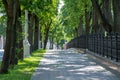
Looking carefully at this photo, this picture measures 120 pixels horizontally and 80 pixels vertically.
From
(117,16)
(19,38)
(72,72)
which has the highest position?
(117,16)

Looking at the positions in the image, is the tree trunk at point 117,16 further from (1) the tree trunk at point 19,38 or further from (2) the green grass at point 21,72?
(2) the green grass at point 21,72

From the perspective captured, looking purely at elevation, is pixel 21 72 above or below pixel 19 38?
below

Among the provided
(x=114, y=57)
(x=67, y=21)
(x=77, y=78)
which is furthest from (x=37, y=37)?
(x=77, y=78)

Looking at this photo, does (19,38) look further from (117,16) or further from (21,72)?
(117,16)

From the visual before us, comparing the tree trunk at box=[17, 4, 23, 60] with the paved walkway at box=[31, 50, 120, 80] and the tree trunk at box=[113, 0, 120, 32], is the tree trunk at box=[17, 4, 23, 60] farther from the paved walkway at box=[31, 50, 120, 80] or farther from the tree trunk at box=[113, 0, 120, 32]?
the tree trunk at box=[113, 0, 120, 32]

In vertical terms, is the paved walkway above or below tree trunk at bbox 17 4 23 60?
below

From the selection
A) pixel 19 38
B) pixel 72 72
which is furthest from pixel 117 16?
pixel 72 72

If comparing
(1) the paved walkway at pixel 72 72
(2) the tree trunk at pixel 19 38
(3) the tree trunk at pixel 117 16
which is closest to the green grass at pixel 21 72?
(1) the paved walkway at pixel 72 72

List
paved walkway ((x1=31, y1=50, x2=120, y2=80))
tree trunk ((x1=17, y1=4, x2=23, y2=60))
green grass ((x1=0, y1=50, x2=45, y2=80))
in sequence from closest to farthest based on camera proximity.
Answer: green grass ((x1=0, y1=50, x2=45, y2=80))
paved walkway ((x1=31, y1=50, x2=120, y2=80))
tree trunk ((x1=17, y1=4, x2=23, y2=60))

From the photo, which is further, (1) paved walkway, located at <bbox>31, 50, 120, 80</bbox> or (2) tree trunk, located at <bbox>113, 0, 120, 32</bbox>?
(2) tree trunk, located at <bbox>113, 0, 120, 32</bbox>

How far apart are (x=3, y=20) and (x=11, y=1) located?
7.76m

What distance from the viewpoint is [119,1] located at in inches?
A: 1050

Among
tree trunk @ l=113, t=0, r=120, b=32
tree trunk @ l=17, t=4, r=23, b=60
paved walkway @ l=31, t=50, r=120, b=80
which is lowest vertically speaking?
paved walkway @ l=31, t=50, r=120, b=80

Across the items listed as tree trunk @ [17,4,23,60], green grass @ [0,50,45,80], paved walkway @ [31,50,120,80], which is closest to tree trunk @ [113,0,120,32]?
paved walkway @ [31,50,120,80]
